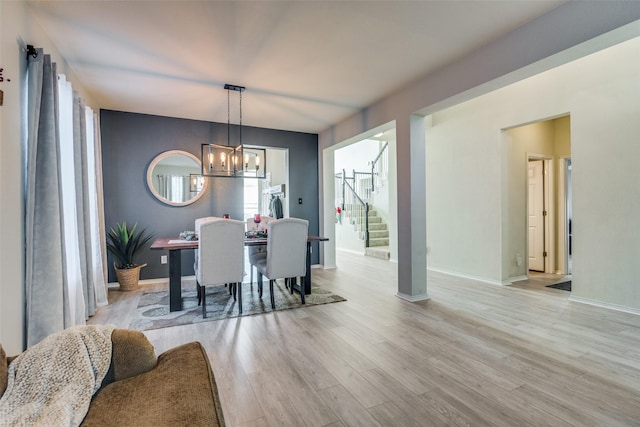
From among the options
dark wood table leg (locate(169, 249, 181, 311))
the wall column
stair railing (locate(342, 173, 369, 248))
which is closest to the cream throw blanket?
dark wood table leg (locate(169, 249, 181, 311))

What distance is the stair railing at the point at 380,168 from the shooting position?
8.01 meters

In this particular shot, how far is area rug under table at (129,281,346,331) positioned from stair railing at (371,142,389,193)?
474 centimetres

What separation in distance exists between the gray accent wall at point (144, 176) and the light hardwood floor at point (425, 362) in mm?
1429

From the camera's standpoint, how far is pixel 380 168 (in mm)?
8172

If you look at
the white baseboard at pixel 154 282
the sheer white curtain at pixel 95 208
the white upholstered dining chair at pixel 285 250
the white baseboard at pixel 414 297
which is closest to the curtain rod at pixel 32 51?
the sheer white curtain at pixel 95 208

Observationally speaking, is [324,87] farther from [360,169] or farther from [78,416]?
[360,169]

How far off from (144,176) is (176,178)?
0.45 meters

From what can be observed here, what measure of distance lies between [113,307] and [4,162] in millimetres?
2252

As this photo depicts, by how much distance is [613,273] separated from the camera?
327 cm

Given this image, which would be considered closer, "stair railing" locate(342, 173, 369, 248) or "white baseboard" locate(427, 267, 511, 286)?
"white baseboard" locate(427, 267, 511, 286)

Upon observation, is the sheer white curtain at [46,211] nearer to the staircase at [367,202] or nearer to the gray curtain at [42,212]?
the gray curtain at [42,212]

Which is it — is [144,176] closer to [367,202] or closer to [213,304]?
[213,304]

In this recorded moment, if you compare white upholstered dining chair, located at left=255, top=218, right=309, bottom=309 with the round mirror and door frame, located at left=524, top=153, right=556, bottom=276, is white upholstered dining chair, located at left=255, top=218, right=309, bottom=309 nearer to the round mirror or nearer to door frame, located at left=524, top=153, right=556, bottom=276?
the round mirror

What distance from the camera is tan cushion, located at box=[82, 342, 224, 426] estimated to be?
3.11ft
